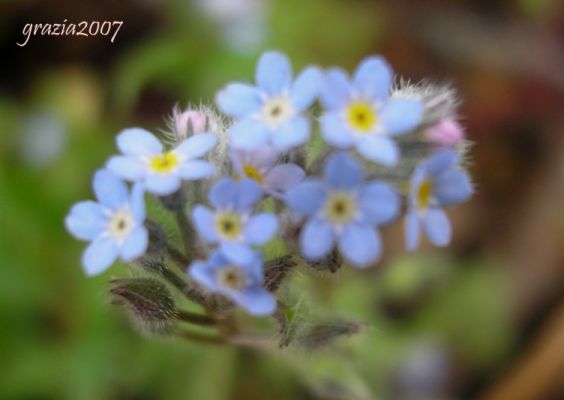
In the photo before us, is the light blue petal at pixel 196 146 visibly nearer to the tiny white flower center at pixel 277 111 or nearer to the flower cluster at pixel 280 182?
the flower cluster at pixel 280 182

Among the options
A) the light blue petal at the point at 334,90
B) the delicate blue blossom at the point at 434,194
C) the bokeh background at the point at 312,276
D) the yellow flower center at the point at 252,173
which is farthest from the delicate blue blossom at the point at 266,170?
the bokeh background at the point at 312,276

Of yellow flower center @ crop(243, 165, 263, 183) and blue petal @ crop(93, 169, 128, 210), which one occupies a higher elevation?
yellow flower center @ crop(243, 165, 263, 183)

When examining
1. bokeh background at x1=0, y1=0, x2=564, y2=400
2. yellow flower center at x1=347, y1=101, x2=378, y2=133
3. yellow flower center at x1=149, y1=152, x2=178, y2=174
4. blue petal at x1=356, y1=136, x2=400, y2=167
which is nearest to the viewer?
blue petal at x1=356, y1=136, x2=400, y2=167

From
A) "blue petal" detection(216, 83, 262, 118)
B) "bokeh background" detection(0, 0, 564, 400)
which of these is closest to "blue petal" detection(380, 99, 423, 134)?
"blue petal" detection(216, 83, 262, 118)

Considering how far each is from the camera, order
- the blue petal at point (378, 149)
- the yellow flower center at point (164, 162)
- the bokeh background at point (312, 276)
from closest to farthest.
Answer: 1. the blue petal at point (378, 149)
2. the yellow flower center at point (164, 162)
3. the bokeh background at point (312, 276)

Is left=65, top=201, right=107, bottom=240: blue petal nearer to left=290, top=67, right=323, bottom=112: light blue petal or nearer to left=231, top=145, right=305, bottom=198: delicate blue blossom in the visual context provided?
left=231, top=145, right=305, bottom=198: delicate blue blossom

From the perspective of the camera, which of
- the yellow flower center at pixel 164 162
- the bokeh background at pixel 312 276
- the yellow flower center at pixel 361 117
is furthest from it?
the bokeh background at pixel 312 276
